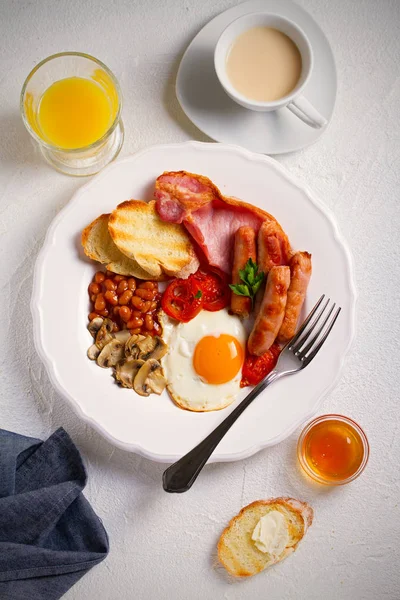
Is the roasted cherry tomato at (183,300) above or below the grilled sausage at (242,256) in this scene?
below

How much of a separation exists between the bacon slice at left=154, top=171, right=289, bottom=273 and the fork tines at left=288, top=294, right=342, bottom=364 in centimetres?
43

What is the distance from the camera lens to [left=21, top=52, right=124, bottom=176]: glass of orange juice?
369cm

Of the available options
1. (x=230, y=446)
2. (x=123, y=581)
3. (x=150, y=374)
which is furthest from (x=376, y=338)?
(x=123, y=581)

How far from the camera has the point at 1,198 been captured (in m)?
3.84

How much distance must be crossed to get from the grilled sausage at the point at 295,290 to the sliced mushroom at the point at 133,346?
0.76 meters

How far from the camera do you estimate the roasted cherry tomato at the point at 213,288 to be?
3.62 metres

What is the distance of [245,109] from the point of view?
12.5 feet

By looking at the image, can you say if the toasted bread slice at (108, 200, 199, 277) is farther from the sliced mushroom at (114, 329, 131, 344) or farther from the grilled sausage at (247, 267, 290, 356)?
the grilled sausage at (247, 267, 290, 356)

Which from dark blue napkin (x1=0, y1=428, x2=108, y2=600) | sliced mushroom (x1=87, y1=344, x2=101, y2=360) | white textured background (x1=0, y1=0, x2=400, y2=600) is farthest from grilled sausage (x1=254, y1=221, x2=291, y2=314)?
dark blue napkin (x1=0, y1=428, x2=108, y2=600)

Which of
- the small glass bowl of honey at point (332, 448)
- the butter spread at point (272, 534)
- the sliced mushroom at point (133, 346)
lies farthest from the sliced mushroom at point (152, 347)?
the butter spread at point (272, 534)

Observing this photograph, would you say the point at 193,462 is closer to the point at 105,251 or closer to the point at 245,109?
the point at 105,251

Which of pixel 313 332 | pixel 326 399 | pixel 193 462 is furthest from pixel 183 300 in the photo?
pixel 326 399

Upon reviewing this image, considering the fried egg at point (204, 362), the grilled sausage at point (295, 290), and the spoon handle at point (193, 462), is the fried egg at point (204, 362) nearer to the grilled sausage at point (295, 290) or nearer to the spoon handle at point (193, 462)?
the spoon handle at point (193, 462)

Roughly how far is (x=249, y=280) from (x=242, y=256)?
0.45 ft
